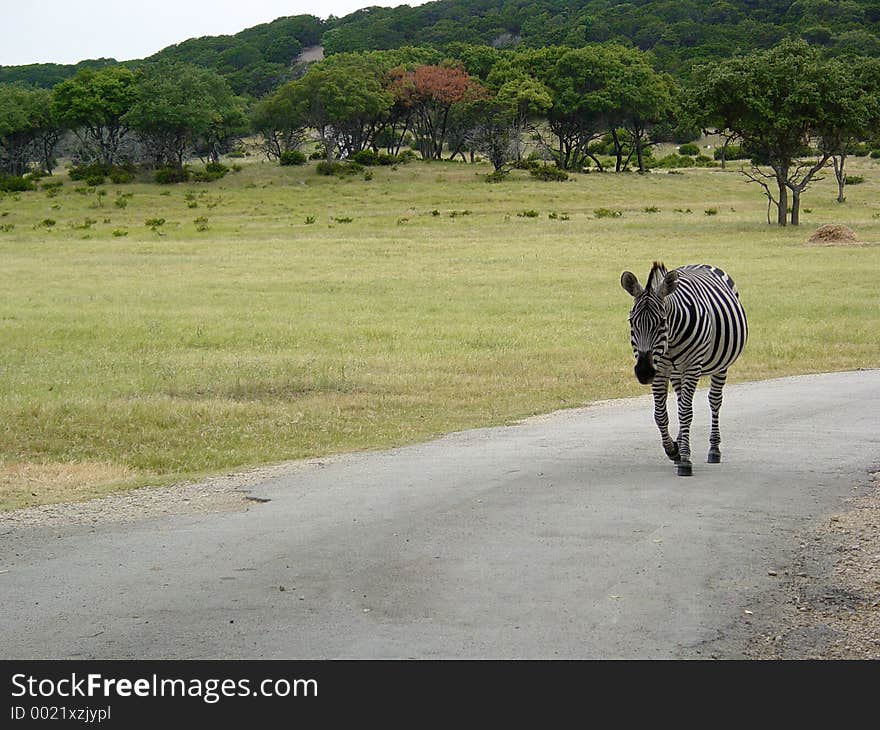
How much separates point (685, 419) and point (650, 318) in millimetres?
1287

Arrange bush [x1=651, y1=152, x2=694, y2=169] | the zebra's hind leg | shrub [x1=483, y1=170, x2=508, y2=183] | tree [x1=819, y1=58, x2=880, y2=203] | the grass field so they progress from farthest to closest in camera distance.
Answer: bush [x1=651, y1=152, x2=694, y2=169] → shrub [x1=483, y1=170, x2=508, y2=183] → tree [x1=819, y1=58, x2=880, y2=203] → the grass field → the zebra's hind leg

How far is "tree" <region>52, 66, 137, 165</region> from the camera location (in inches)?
3612

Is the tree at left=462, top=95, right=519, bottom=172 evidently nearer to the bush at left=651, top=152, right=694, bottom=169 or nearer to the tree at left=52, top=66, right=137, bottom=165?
A: the bush at left=651, top=152, right=694, bottom=169

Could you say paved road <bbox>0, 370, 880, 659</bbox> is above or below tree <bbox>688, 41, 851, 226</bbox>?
below

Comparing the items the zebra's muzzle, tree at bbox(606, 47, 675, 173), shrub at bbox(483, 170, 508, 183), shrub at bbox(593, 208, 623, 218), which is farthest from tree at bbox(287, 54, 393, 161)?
the zebra's muzzle

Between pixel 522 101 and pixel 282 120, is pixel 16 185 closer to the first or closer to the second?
pixel 282 120

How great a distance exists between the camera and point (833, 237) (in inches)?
1970

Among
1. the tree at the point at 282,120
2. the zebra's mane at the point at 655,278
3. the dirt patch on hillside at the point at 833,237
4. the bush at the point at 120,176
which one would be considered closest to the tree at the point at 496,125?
the tree at the point at 282,120

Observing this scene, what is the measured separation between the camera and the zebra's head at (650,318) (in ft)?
35.9

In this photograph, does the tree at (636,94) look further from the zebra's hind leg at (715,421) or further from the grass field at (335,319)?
the zebra's hind leg at (715,421)

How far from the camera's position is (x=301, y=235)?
5772 centimetres

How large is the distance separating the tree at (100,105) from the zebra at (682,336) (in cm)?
8505

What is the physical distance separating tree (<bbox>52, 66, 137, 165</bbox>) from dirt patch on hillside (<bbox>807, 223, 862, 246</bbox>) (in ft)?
194
